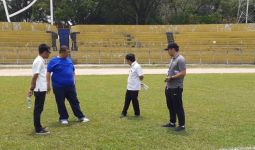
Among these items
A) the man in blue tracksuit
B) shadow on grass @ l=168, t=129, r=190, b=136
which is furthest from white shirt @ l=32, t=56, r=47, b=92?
shadow on grass @ l=168, t=129, r=190, b=136

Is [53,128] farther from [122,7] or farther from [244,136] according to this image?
[122,7]

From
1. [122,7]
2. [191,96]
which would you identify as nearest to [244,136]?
[191,96]

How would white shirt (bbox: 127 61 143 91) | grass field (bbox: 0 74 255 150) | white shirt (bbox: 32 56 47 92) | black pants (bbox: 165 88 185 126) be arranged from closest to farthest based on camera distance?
grass field (bbox: 0 74 255 150)
white shirt (bbox: 32 56 47 92)
black pants (bbox: 165 88 185 126)
white shirt (bbox: 127 61 143 91)

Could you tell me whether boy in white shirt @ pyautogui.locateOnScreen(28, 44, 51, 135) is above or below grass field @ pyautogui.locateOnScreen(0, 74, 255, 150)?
above

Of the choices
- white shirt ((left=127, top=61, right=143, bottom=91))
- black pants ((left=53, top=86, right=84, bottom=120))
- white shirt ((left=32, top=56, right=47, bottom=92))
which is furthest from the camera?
white shirt ((left=127, top=61, right=143, bottom=91))

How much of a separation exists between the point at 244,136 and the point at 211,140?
2.38 feet

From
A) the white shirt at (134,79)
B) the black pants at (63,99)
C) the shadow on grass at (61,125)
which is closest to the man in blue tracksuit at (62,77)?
the black pants at (63,99)

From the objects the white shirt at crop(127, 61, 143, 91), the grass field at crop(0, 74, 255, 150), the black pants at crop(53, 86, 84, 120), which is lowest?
the grass field at crop(0, 74, 255, 150)

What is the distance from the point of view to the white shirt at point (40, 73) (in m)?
8.11

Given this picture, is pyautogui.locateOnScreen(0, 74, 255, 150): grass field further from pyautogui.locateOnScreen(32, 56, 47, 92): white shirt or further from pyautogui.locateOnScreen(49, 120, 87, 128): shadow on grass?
pyautogui.locateOnScreen(32, 56, 47, 92): white shirt

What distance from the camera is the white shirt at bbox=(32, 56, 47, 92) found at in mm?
8109

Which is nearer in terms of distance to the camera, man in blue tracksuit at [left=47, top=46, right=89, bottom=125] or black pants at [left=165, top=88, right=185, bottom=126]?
black pants at [left=165, top=88, right=185, bottom=126]

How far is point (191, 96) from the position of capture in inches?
572

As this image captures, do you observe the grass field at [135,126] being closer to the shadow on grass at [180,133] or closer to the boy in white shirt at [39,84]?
the shadow on grass at [180,133]
